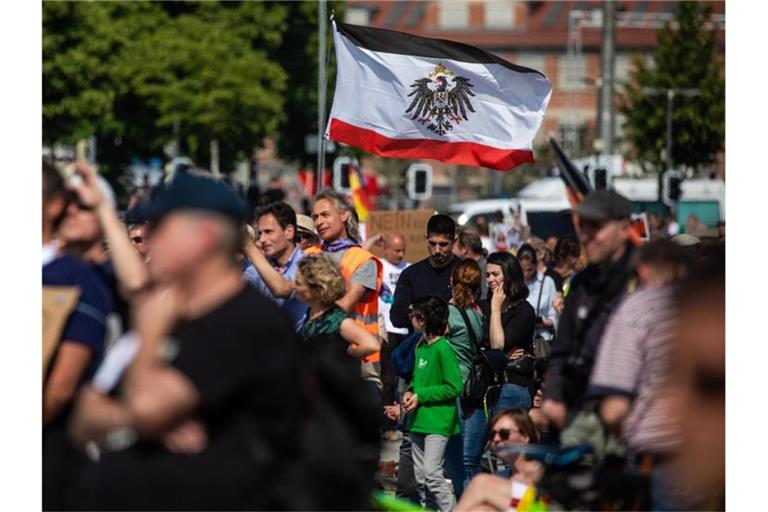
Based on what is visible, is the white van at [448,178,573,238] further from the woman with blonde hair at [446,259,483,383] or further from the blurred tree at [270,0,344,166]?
the blurred tree at [270,0,344,166]

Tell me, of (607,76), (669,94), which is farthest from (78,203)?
(669,94)

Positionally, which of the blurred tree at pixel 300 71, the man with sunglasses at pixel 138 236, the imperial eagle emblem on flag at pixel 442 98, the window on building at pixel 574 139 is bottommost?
the man with sunglasses at pixel 138 236

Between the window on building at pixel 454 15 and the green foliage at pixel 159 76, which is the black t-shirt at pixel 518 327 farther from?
the window on building at pixel 454 15

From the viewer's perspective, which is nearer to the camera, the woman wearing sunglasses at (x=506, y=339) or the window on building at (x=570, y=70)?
the woman wearing sunglasses at (x=506, y=339)

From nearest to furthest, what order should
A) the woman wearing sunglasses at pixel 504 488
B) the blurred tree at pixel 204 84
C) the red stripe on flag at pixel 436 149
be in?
the woman wearing sunglasses at pixel 504 488, the red stripe on flag at pixel 436 149, the blurred tree at pixel 204 84

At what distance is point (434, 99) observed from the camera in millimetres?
11539

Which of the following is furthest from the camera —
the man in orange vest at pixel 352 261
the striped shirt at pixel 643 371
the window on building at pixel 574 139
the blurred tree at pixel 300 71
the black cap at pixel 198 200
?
the window on building at pixel 574 139

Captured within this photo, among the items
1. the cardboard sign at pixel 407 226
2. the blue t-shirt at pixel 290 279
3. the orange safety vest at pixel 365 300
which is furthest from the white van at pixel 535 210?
the blue t-shirt at pixel 290 279

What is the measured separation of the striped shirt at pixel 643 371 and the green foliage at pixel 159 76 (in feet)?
123

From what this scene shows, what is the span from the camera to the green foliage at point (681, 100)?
5009cm

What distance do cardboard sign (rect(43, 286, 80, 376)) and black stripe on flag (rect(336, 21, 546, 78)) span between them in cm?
633

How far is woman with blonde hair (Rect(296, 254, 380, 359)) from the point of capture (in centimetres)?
805
